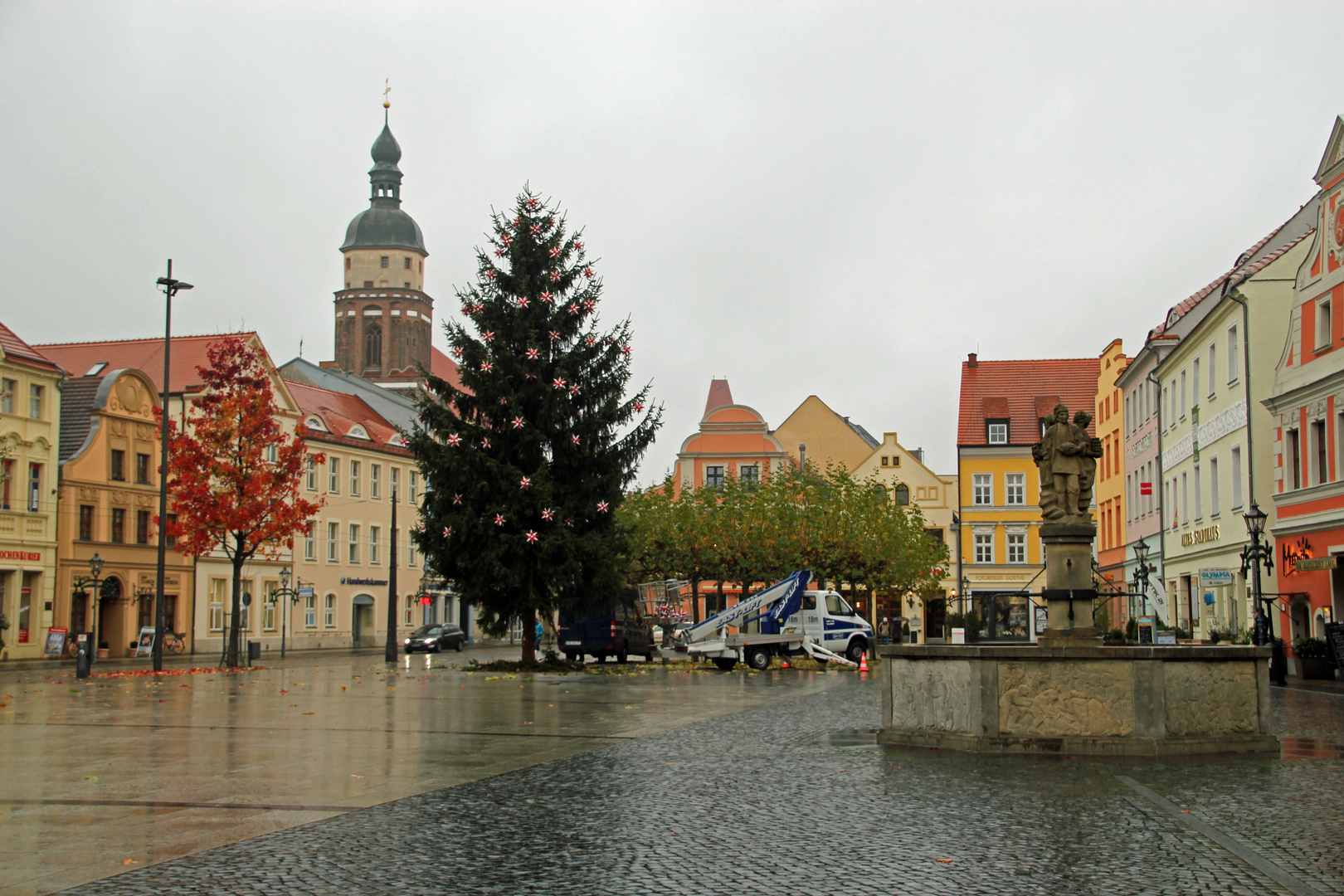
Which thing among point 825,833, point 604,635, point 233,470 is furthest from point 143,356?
point 825,833

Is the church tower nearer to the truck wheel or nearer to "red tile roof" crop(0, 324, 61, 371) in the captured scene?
"red tile roof" crop(0, 324, 61, 371)

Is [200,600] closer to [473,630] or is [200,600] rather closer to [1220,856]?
[473,630]

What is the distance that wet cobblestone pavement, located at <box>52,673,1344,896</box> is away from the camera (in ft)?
24.3

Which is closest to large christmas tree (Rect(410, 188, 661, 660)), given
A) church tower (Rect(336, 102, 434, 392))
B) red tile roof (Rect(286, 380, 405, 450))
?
red tile roof (Rect(286, 380, 405, 450))

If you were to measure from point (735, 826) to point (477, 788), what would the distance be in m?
2.72

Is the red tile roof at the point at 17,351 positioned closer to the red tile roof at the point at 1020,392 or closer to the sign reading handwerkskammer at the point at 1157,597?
the sign reading handwerkskammer at the point at 1157,597

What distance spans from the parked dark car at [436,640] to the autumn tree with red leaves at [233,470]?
21.2 m

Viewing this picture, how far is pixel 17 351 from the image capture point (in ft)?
166

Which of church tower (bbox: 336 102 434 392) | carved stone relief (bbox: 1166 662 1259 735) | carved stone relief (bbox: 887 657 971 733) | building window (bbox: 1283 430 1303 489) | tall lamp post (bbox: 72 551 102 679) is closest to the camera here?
carved stone relief (bbox: 1166 662 1259 735)

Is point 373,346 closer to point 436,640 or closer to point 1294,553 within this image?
point 436,640

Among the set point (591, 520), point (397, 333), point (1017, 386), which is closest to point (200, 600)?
point (591, 520)

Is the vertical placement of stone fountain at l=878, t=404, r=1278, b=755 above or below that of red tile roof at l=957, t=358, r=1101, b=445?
below

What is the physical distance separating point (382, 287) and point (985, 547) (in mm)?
76237

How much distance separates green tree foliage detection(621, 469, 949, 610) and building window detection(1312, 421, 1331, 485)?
2073 cm
